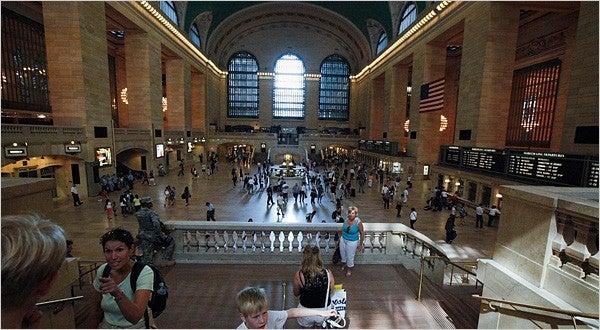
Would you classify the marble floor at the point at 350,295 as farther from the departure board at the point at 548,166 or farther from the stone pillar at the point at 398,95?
the stone pillar at the point at 398,95

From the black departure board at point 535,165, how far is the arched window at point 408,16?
52.6 feet

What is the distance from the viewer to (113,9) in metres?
16.4

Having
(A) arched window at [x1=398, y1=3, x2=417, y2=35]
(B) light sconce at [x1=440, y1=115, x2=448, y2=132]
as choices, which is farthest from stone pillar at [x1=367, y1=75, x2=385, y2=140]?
(A) arched window at [x1=398, y1=3, x2=417, y2=35]

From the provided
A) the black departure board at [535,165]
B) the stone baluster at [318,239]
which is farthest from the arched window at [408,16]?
the stone baluster at [318,239]

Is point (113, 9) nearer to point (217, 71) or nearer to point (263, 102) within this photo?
point (217, 71)

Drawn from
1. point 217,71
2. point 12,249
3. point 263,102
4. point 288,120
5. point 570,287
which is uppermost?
point 217,71

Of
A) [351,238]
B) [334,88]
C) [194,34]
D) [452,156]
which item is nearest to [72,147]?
[351,238]

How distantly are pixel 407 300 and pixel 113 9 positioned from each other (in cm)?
2170

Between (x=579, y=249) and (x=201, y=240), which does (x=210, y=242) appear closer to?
(x=201, y=240)

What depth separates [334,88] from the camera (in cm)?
4638

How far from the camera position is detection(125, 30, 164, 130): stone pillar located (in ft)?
65.7

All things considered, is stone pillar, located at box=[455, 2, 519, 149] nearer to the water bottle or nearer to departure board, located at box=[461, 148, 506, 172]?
departure board, located at box=[461, 148, 506, 172]

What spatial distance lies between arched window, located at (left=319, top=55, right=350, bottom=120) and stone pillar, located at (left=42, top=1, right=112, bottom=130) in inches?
1388

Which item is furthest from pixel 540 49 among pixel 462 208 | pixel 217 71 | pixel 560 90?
pixel 217 71
